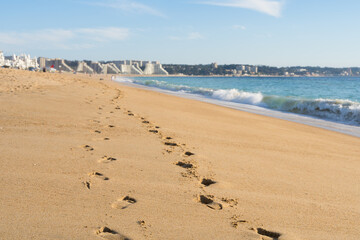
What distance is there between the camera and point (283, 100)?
16.2m

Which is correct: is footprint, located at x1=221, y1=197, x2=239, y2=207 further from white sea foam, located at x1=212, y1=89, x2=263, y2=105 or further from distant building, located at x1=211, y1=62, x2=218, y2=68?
distant building, located at x1=211, y1=62, x2=218, y2=68

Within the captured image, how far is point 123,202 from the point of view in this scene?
2.48 meters

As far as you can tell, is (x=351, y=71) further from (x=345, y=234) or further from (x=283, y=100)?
(x=345, y=234)

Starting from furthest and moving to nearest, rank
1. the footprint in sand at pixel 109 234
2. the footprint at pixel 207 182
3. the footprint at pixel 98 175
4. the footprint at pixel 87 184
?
the footprint at pixel 207 182 → the footprint at pixel 98 175 → the footprint at pixel 87 184 → the footprint in sand at pixel 109 234

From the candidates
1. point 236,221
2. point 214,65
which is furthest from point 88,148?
point 214,65

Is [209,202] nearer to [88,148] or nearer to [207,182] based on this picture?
[207,182]

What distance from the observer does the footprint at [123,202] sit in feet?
7.84

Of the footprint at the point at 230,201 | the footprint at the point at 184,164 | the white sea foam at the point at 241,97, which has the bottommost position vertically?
the white sea foam at the point at 241,97

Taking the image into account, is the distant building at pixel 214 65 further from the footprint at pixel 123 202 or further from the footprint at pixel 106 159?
the footprint at pixel 123 202

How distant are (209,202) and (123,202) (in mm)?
688

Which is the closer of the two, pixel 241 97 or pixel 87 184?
pixel 87 184

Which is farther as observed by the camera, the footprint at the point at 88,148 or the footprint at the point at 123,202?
the footprint at the point at 88,148

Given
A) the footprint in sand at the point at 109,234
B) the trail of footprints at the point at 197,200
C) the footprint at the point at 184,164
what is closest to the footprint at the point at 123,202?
the trail of footprints at the point at 197,200

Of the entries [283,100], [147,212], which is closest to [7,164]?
[147,212]
